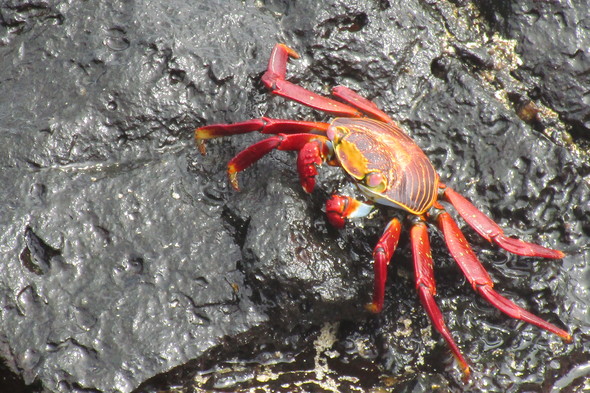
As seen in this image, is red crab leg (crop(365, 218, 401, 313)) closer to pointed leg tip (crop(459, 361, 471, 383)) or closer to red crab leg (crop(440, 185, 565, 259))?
red crab leg (crop(440, 185, 565, 259))

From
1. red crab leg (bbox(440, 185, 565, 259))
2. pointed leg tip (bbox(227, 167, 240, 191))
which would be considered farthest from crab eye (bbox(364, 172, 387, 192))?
pointed leg tip (bbox(227, 167, 240, 191))

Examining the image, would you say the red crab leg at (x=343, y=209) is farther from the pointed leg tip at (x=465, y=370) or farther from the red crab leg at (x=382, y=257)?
the pointed leg tip at (x=465, y=370)

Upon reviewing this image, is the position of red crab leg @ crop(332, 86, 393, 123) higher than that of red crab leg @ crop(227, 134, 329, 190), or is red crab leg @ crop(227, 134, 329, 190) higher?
red crab leg @ crop(332, 86, 393, 123)

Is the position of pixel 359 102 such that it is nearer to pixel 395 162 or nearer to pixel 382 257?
pixel 395 162

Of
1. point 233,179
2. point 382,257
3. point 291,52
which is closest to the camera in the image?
point 382,257

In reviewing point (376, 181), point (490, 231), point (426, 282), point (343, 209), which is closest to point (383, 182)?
point (376, 181)

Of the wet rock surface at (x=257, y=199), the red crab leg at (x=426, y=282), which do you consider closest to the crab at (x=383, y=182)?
the red crab leg at (x=426, y=282)

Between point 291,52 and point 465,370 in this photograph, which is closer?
point 465,370
